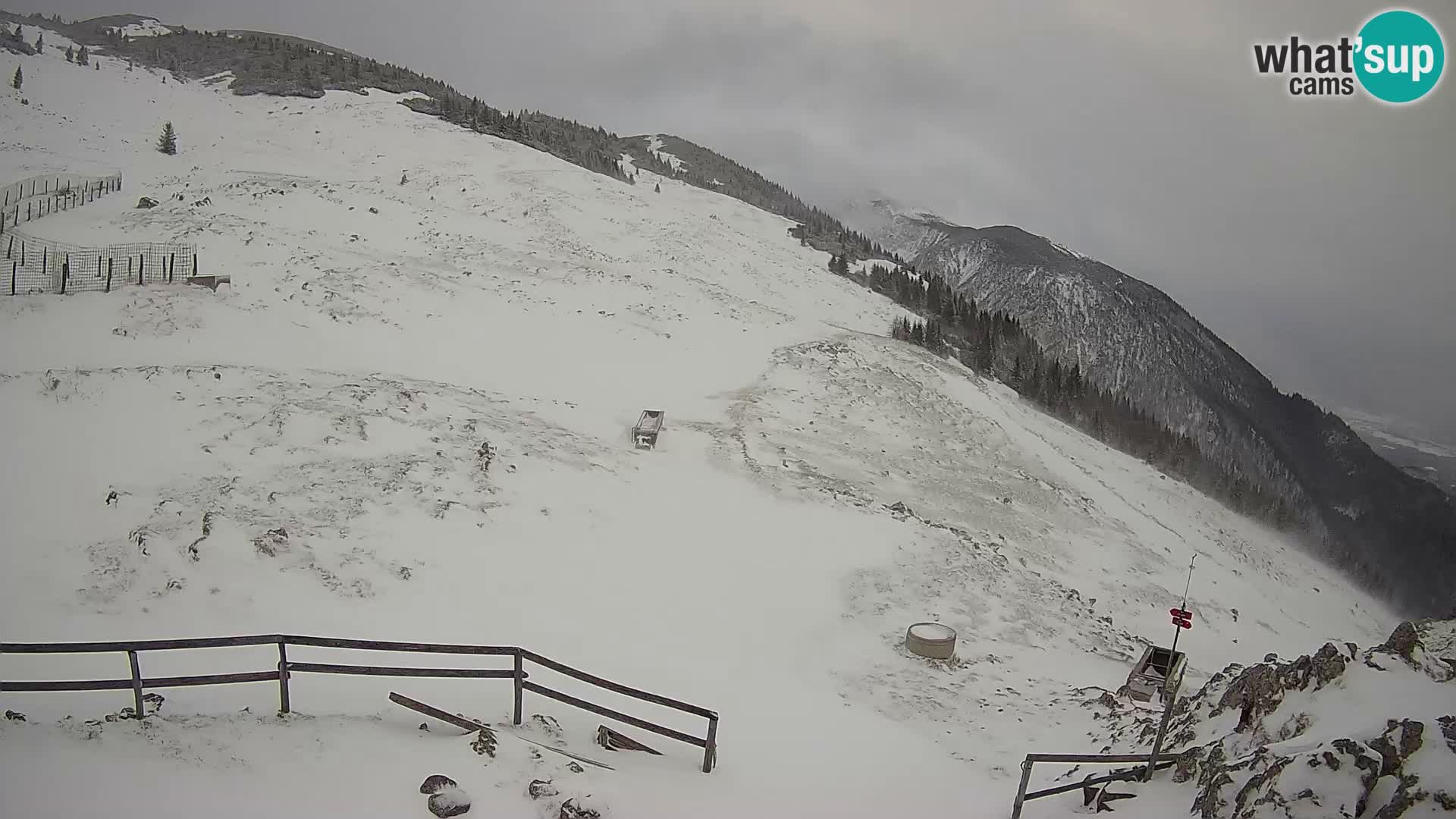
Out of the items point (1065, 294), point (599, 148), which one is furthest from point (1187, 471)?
point (1065, 294)

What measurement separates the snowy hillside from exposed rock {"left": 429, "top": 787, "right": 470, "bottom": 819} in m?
0.19

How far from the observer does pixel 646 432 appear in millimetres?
22703

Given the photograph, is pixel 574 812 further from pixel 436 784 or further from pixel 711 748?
pixel 711 748

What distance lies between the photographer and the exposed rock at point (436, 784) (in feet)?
22.8

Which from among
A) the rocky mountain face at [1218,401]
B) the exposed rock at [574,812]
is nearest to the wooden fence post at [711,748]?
the exposed rock at [574,812]

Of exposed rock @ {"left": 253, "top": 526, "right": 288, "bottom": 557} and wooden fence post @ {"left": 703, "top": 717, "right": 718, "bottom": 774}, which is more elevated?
exposed rock @ {"left": 253, "top": 526, "right": 288, "bottom": 557}

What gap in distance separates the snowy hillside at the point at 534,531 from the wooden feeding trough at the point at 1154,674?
1.30m

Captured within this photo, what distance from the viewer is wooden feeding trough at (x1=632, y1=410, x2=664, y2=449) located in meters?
22.7

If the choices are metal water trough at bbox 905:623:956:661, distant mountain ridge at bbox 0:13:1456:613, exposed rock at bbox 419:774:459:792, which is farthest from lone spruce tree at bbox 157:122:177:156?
exposed rock at bbox 419:774:459:792

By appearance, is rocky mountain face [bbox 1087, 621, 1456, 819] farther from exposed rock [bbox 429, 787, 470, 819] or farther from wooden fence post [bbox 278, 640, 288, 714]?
wooden fence post [bbox 278, 640, 288, 714]

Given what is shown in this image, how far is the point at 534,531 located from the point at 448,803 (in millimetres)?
9351

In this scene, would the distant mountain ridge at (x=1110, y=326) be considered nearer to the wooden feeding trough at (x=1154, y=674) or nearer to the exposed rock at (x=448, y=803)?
the wooden feeding trough at (x=1154, y=674)

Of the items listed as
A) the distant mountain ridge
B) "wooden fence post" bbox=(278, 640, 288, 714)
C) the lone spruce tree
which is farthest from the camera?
the distant mountain ridge

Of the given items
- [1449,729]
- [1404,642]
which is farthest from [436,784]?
[1404,642]
